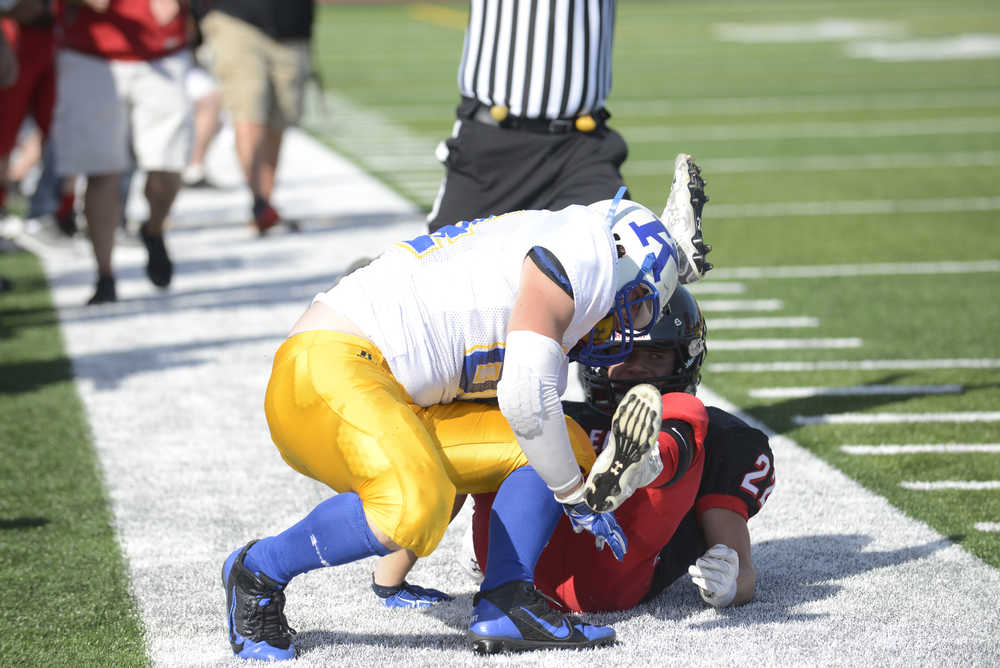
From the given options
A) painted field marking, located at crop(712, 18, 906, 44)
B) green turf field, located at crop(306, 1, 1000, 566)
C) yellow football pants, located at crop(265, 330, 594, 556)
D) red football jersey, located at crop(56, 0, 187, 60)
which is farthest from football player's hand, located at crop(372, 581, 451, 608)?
painted field marking, located at crop(712, 18, 906, 44)

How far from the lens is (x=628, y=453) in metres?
2.74

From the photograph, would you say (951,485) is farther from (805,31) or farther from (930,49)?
(805,31)

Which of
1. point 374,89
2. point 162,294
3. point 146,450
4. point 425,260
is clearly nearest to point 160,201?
point 162,294

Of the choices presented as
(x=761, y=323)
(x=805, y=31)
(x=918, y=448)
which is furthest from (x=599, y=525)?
(x=805, y=31)

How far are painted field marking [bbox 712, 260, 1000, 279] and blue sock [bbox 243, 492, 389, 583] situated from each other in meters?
4.66

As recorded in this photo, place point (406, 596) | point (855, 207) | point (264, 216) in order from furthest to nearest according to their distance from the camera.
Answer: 1. point (855, 207)
2. point (264, 216)
3. point (406, 596)

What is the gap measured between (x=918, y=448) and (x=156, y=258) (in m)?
3.97

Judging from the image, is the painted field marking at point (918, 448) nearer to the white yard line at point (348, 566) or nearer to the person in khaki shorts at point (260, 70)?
the white yard line at point (348, 566)

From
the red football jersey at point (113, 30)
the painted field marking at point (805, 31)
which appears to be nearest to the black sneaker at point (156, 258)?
the red football jersey at point (113, 30)

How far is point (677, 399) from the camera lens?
126 inches

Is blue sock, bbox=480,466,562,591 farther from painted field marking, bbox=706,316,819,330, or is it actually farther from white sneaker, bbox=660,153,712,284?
painted field marking, bbox=706,316,819,330

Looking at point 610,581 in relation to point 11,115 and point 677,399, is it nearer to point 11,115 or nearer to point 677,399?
point 677,399

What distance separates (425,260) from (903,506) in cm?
174

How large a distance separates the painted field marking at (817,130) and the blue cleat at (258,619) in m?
9.78
